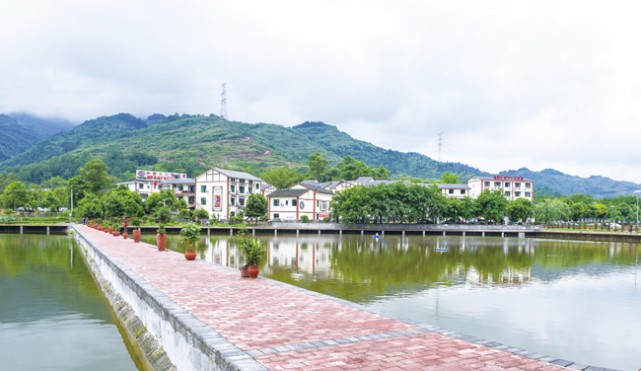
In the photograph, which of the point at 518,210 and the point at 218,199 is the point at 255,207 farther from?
the point at 518,210

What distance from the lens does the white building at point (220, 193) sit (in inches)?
3312

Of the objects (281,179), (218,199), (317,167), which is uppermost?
(317,167)

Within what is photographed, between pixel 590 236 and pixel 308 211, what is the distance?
40.7 metres

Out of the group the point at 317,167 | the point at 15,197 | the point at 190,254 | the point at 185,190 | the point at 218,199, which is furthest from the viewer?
the point at 317,167

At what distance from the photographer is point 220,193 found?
277 ft

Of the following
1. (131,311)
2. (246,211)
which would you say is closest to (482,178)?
(246,211)

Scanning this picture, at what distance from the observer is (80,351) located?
12.0 m

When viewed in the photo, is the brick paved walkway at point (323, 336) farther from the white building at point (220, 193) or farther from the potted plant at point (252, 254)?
the white building at point (220, 193)

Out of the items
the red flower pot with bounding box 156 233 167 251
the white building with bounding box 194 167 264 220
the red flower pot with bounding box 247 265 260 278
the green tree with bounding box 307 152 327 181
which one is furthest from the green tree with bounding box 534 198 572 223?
the red flower pot with bounding box 247 265 260 278

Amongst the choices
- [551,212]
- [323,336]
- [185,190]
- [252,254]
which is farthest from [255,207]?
[323,336]

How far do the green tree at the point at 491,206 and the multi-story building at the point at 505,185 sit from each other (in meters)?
27.2

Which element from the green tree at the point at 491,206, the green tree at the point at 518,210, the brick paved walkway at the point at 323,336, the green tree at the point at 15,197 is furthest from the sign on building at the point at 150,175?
the brick paved walkway at the point at 323,336

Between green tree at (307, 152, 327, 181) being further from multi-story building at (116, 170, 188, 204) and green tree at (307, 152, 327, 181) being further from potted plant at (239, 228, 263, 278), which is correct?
potted plant at (239, 228, 263, 278)

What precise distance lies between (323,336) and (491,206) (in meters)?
74.3
